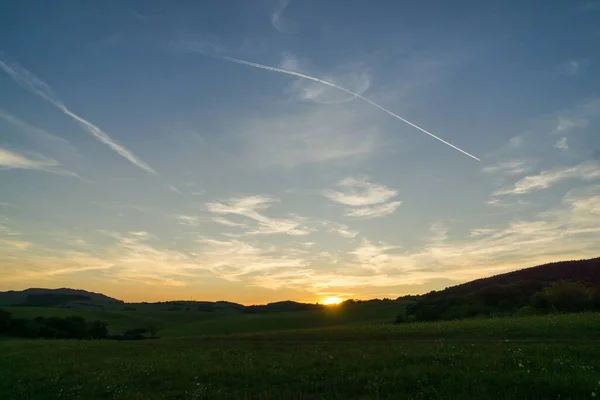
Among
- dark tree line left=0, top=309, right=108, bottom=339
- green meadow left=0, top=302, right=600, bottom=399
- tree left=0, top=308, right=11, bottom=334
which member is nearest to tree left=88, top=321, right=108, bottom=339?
dark tree line left=0, top=309, right=108, bottom=339

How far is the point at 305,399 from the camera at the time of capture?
675 inches

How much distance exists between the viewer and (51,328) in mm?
100812

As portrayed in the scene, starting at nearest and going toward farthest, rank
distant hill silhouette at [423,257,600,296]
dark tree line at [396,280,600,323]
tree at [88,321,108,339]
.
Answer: dark tree line at [396,280,600,323]
tree at [88,321,108,339]
distant hill silhouette at [423,257,600,296]

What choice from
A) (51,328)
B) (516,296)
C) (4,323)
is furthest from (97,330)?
(516,296)

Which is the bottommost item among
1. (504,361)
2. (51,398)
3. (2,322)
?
(51,398)

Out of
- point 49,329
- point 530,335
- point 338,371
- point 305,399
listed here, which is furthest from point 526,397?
point 49,329

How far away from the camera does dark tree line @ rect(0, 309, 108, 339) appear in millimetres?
96750

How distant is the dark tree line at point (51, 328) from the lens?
317ft

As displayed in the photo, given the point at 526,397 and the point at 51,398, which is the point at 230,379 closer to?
the point at 51,398

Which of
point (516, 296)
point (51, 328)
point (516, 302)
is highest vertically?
point (516, 296)

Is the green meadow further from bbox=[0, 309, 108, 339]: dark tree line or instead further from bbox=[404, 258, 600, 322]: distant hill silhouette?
bbox=[0, 309, 108, 339]: dark tree line

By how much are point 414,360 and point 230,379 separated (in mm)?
8355

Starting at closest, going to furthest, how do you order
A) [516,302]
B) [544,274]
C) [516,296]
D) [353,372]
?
[353,372] → [516,302] → [516,296] → [544,274]

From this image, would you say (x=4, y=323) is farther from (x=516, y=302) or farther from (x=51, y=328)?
(x=516, y=302)
